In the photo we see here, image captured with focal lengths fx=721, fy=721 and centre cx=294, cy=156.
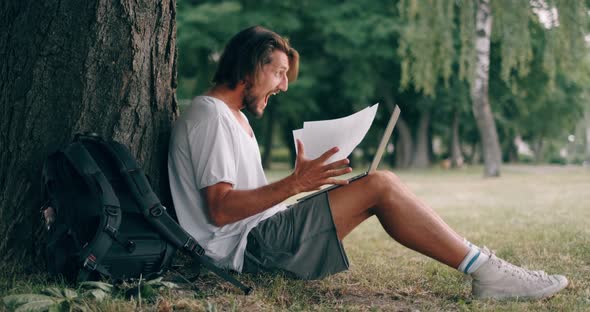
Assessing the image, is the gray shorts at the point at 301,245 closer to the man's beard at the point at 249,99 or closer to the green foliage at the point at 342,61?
the man's beard at the point at 249,99

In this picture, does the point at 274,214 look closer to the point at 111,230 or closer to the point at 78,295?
the point at 111,230

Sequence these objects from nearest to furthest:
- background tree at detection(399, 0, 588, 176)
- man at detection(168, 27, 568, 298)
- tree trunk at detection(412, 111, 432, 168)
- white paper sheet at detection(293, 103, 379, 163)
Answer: white paper sheet at detection(293, 103, 379, 163)
man at detection(168, 27, 568, 298)
background tree at detection(399, 0, 588, 176)
tree trunk at detection(412, 111, 432, 168)

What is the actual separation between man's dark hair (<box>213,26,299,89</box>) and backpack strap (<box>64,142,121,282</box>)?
839mm

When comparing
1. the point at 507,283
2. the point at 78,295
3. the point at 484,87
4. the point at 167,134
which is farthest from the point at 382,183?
the point at 484,87

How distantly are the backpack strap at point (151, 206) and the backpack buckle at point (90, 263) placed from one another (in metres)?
0.27

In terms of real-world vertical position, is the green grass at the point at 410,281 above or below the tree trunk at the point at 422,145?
above

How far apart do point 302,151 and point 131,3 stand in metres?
1.13

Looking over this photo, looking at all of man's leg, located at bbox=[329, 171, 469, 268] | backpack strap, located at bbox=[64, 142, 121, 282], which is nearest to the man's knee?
man's leg, located at bbox=[329, 171, 469, 268]

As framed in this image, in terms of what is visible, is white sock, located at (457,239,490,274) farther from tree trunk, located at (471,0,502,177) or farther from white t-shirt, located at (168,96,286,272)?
tree trunk, located at (471,0,502,177)

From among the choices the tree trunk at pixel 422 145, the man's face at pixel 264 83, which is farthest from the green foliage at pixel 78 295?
the tree trunk at pixel 422 145

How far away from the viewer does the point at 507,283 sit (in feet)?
10.7

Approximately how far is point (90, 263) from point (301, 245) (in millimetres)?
971

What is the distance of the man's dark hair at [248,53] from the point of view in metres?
3.35

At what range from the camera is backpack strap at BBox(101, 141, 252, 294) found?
2.94 m
